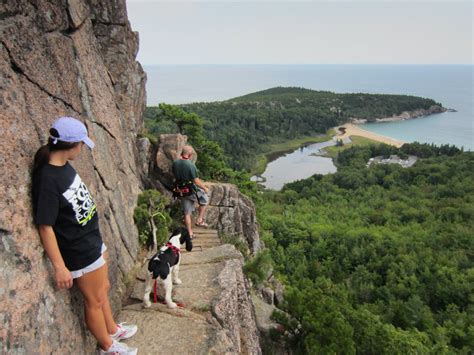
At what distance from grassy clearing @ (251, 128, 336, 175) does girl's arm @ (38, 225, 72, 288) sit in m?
87.6

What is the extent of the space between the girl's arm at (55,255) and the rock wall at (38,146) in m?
0.12

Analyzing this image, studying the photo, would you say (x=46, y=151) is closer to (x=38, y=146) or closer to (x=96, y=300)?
(x=38, y=146)

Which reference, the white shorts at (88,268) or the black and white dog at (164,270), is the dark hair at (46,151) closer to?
the white shorts at (88,268)

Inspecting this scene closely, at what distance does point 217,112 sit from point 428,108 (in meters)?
112

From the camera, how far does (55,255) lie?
3518 mm

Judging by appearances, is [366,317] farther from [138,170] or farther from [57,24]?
[57,24]

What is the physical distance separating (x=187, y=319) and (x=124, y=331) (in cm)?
102

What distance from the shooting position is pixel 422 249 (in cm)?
4422

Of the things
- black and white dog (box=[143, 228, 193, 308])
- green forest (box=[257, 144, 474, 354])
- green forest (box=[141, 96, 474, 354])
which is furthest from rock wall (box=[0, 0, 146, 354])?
green forest (box=[257, 144, 474, 354])

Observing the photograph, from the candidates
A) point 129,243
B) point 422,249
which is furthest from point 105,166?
point 422,249

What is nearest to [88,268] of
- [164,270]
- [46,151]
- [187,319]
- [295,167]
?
[46,151]

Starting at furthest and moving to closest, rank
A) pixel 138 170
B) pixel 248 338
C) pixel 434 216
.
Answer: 1. pixel 434 216
2. pixel 138 170
3. pixel 248 338

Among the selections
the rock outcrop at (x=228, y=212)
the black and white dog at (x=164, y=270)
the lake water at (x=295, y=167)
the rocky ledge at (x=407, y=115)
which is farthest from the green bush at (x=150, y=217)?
the rocky ledge at (x=407, y=115)

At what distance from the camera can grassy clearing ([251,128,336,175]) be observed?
3809 inches
